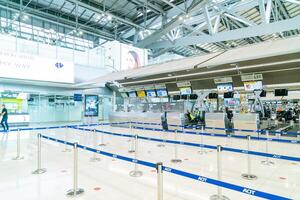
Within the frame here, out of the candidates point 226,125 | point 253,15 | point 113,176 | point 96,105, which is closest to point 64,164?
point 113,176

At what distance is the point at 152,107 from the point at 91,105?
14.6ft

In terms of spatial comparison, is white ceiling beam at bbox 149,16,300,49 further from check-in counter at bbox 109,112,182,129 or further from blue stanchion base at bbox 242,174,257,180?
blue stanchion base at bbox 242,174,257,180

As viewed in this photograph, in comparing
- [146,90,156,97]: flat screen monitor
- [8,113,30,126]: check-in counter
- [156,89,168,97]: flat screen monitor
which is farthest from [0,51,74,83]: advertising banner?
[156,89,168,97]: flat screen monitor

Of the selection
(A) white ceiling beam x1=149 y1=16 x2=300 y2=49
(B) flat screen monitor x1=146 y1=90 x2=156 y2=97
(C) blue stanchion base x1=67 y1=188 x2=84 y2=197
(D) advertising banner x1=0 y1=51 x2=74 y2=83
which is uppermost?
(A) white ceiling beam x1=149 y1=16 x2=300 y2=49

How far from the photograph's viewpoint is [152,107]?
12523 millimetres

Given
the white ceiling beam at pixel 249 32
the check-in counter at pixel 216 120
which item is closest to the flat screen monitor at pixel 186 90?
the check-in counter at pixel 216 120

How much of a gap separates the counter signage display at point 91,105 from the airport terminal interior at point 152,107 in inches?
2.8

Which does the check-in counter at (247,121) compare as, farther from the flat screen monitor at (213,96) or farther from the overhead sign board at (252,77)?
the flat screen monitor at (213,96)

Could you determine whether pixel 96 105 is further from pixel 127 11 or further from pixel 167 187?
pixel 167 187

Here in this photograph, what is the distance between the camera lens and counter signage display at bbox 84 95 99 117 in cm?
1369

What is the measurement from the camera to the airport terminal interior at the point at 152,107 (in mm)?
3473

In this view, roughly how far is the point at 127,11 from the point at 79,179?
43.7 ft

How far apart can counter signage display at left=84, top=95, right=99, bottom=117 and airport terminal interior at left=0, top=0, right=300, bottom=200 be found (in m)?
0.07

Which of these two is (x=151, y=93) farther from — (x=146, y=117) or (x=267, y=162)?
(x=267, y=162)
